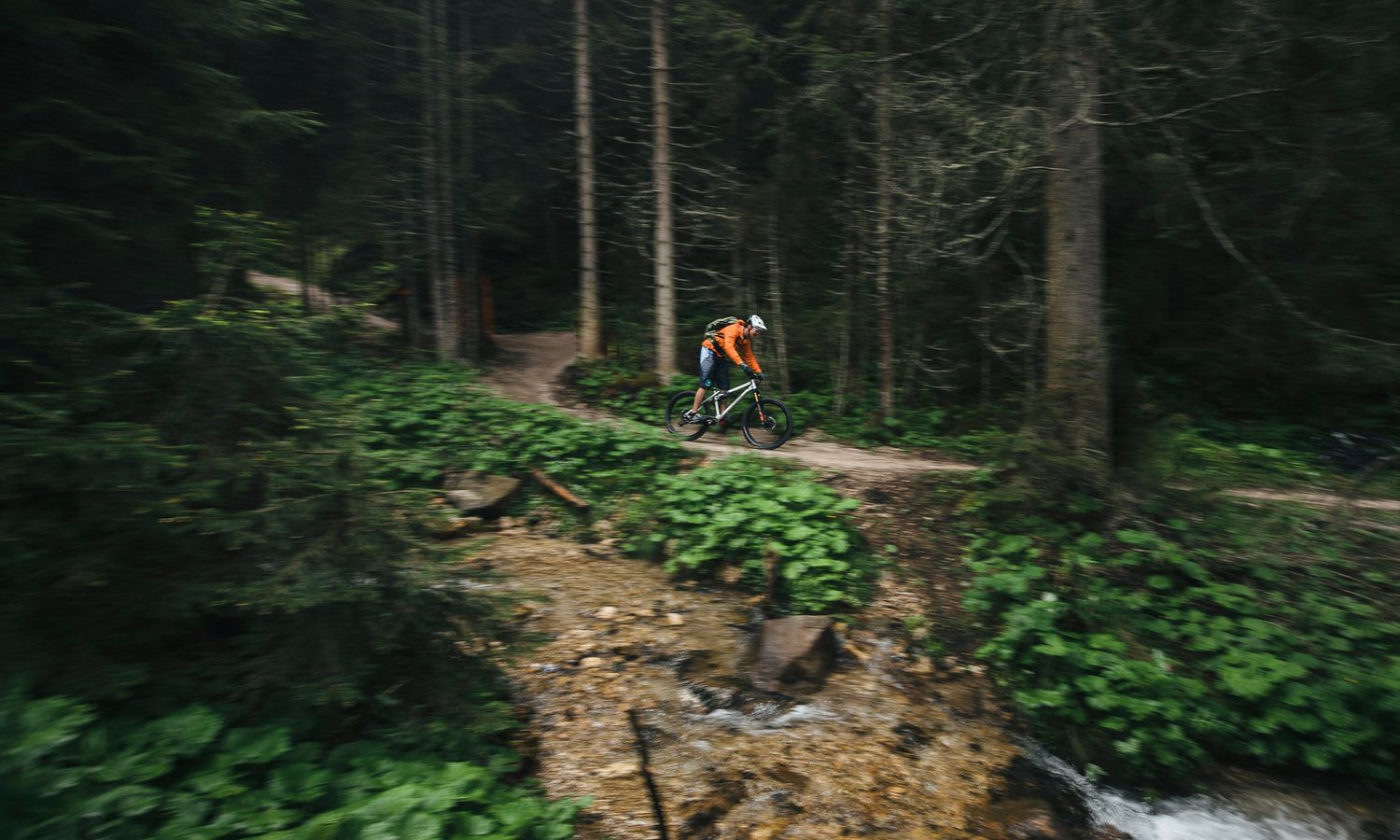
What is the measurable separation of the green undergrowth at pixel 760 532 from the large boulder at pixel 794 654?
696 millimetres

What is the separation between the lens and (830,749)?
5582 mm

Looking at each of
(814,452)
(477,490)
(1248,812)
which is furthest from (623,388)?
(1248,812)

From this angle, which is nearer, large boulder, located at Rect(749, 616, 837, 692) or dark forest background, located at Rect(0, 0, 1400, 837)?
dark forest background, located at Rect(0, 0, 1400, 837)

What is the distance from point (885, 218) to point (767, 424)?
384 centimetres

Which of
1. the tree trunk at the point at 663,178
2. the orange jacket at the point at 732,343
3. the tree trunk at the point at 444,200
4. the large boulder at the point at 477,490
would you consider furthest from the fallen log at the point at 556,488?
the tree trunk at the point at 444,200

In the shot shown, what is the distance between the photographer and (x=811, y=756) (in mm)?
5492

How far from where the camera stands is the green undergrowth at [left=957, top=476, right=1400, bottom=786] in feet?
17.7

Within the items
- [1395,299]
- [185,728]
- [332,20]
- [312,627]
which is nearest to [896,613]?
[312,627]

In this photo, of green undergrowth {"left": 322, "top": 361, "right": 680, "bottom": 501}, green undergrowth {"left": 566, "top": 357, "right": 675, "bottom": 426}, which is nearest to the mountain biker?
green undergrowth {"left": 322, "top": 361, "right": 680, "bottom": 501}

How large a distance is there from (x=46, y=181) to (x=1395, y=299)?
15554mm

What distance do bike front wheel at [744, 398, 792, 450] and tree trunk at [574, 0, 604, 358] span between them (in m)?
5.56

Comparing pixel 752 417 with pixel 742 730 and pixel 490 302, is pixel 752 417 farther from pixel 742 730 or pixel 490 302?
pixel 490 302

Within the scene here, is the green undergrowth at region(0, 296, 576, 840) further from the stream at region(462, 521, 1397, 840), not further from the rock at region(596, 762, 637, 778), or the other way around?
the stream at region(462, 521, 1397, 840)

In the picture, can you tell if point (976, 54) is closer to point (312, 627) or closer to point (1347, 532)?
point (1347, 532)
